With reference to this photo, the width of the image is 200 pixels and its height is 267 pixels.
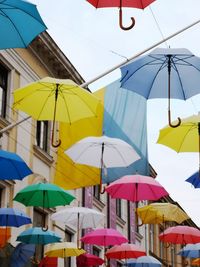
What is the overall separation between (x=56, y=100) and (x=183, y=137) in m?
2.90

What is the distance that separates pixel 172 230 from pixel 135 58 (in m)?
8.10

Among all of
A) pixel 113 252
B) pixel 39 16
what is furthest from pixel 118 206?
pixel 39 16

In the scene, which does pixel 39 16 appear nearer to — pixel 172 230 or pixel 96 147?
pixel 96 147

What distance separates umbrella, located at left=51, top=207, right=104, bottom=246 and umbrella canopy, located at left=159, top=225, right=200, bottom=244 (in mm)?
2935

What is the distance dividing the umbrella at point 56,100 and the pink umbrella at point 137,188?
3817 millimetres

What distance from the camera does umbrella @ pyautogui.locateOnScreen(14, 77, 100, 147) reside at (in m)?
12.1

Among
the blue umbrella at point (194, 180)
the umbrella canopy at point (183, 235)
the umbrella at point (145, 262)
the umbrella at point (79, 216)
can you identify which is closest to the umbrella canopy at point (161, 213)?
the umbrella canopy at point (183, 235)

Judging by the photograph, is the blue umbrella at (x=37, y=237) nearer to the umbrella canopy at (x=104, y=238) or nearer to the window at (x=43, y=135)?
the umbrella canopy at (x=104, y=238)

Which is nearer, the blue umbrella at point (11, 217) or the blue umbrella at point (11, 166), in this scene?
the blue umbrella at point (11, 166)

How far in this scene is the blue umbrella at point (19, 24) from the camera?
970 cm

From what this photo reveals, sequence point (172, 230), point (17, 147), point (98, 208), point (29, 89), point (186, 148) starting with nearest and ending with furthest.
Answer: point (29, 89) < point (186, 148) < point (17, 147) < point (172, 230) < point (98, 208)

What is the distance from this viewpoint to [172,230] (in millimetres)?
19719

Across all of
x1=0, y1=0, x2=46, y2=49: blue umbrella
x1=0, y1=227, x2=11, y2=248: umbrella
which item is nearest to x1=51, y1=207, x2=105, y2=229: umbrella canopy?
x1=0, y1=227, x2=11, y2=248: umbrella

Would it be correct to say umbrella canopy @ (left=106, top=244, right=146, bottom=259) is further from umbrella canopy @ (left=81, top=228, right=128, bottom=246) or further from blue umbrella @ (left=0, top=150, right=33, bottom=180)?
blue umbrella @ (left=0, top=150, right=33, bottom=180)
